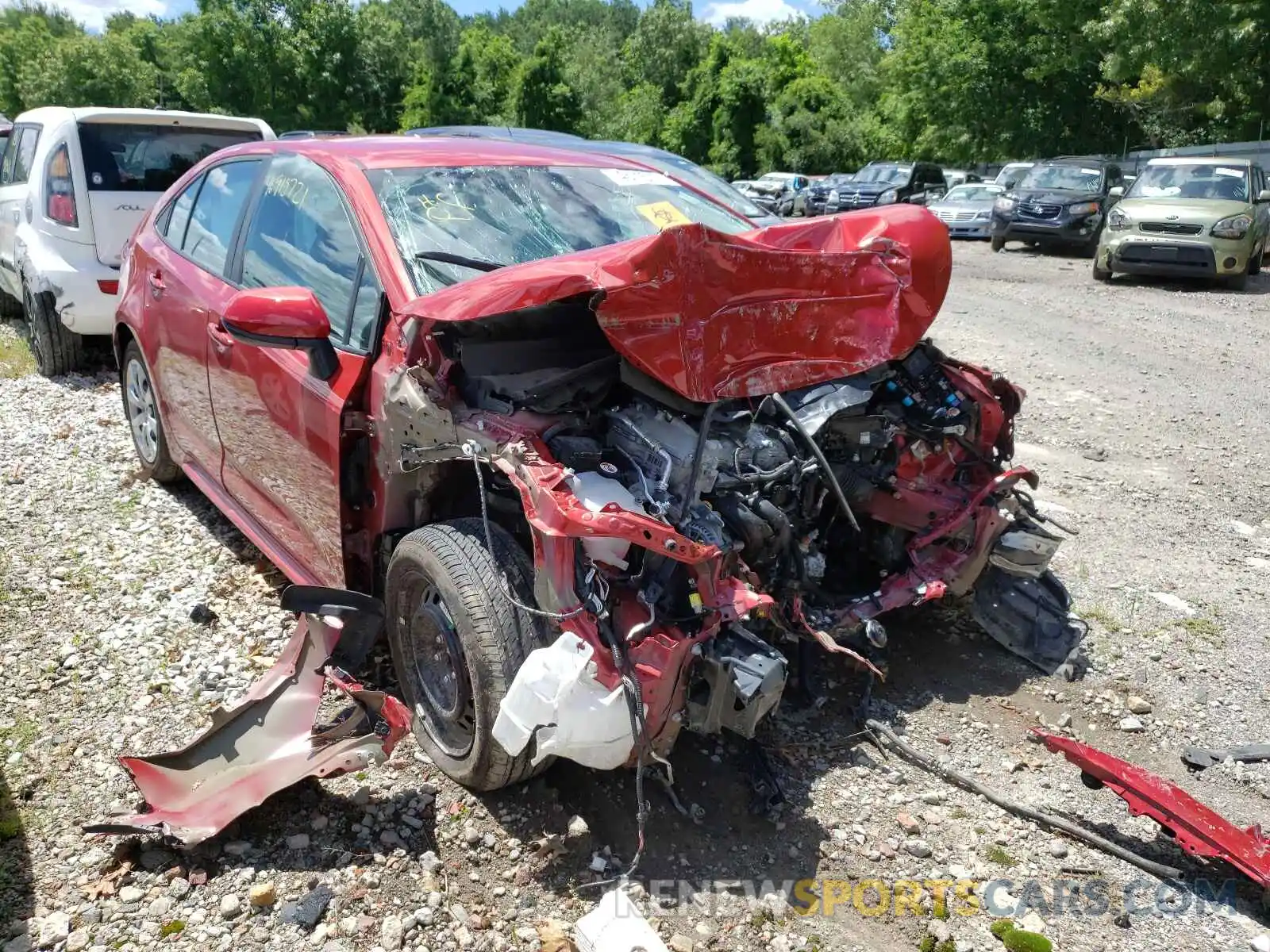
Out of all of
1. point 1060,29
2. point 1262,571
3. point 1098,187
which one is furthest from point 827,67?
point 1262,571

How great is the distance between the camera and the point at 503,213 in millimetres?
3543

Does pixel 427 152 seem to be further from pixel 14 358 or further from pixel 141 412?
pixel 14 358

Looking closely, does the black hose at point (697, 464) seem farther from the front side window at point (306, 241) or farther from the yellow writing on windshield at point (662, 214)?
the yellow writing on windshield at point (662, 214)

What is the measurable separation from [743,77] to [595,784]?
43.1 metres

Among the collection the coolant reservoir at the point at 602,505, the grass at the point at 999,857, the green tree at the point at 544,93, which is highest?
the green tree at the point at 544,93

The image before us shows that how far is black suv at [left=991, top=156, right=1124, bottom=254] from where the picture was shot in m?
17.3

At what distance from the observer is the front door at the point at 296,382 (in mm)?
3215

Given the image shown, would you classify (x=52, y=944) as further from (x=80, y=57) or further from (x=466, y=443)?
(x=80, y=57)

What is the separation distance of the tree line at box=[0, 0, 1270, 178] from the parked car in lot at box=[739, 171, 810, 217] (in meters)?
7.02

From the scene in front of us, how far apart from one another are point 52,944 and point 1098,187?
19490 mm

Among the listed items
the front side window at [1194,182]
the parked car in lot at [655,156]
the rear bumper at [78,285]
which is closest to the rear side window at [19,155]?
the rear bumper at [78,285]

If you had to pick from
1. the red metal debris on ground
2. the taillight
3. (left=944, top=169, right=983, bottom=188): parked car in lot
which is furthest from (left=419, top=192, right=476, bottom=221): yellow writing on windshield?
(left=944, top=169, right=983, bottom=188): parked car in lot

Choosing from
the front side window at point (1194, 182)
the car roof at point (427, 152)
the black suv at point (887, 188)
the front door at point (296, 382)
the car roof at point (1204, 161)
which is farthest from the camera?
the black suv at point (887, 188)

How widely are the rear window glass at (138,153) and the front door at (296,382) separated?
3966 millimetres
